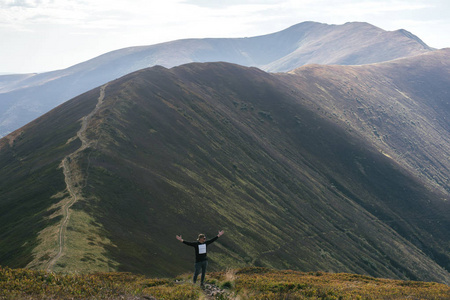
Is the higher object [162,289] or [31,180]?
[31,180]

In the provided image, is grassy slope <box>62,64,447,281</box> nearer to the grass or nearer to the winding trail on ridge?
the winding trail on ridge

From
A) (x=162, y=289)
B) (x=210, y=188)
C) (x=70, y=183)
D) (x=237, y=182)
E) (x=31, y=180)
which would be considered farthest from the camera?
(x=237, y=182)

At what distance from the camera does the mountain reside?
41688 mm

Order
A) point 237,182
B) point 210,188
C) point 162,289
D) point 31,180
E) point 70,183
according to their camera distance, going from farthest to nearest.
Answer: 1. point 237,182
2. point 210,188
3. point 31,180
4. point 70,183
5. point 162,289

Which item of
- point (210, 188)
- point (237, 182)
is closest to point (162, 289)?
point (210, 188)

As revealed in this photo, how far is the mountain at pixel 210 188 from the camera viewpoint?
41.7 m

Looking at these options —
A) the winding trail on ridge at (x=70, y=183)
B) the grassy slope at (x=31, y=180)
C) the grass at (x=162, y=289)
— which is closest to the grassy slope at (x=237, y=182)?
the winding trail on ridge at (x=70, y=183)

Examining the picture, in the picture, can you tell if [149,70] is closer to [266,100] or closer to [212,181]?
[266,100]

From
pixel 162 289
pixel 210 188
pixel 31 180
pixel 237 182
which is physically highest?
pixel 31 180

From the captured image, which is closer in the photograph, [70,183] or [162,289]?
[162,289]

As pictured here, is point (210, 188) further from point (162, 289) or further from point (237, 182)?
point (162, 289)

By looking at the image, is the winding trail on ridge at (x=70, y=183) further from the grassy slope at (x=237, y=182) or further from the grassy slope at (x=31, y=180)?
the grassy slope at (x=237, y=182)

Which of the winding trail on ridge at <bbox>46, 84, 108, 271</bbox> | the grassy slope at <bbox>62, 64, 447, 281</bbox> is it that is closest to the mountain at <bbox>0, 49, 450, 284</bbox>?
the winding trail on ridge at <bbox>46, 84, 108, 271</bbox>

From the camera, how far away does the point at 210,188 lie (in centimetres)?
7650
